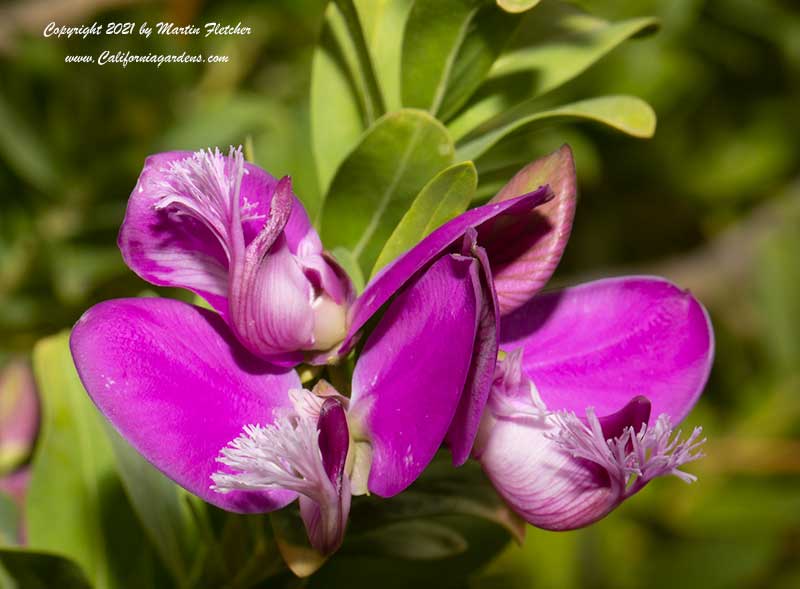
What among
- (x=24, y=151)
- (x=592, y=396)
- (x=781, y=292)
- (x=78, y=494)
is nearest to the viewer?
(x=592, y=396)

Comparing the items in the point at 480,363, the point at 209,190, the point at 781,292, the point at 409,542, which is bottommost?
the point at 781,292

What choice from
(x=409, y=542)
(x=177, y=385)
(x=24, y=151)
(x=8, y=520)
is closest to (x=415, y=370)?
(x=177, y=385)

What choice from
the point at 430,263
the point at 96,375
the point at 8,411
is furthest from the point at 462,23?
the point at 8,411

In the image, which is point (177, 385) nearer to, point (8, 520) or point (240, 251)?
point (240, 251)

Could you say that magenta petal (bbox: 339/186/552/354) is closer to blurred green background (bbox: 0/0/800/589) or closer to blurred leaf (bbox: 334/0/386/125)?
blurred leaf (bbox: 334/0/386/125)

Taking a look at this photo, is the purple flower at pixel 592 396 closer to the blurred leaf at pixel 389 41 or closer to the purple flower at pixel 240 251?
the purple flower at pixel 240 251

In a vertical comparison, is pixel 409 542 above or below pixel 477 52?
below

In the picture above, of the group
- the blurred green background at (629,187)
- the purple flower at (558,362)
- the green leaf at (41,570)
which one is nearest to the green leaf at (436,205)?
the purple flower at (558,362)

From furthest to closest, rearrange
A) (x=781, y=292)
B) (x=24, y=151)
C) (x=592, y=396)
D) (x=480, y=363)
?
1. (x=781, y=292)
2. (x=24, y=151)
3. (x=592, y=396)
4. (x=480, y=363)
